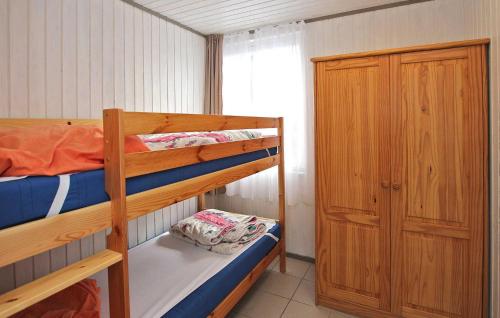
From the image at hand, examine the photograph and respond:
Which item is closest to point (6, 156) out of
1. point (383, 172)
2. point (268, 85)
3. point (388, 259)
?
point (383, 172)

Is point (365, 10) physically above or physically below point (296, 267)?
above

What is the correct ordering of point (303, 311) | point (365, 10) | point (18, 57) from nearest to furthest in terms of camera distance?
1. point (18, 57)
2. point (303, 311)
3. point (365, 10)

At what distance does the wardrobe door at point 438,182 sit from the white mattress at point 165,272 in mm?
1158

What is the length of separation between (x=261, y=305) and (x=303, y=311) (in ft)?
1.04

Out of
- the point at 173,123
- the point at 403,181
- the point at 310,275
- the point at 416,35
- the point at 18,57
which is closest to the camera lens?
the point at 173,123

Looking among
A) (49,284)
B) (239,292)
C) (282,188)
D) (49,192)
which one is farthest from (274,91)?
(49,284)

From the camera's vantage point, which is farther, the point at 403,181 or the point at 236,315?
the point at 236,315

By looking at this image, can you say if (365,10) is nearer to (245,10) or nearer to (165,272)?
(245,10)

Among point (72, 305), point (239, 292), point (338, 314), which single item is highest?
point (72, 305)

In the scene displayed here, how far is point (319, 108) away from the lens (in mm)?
2160

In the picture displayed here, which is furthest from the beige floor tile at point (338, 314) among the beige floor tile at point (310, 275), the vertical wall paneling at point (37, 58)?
the vertical wall paneling at point (37, 58)

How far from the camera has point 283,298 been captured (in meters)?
2.36

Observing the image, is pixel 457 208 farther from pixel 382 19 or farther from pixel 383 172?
pixel 382 19

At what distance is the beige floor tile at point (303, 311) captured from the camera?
2.15 meters
